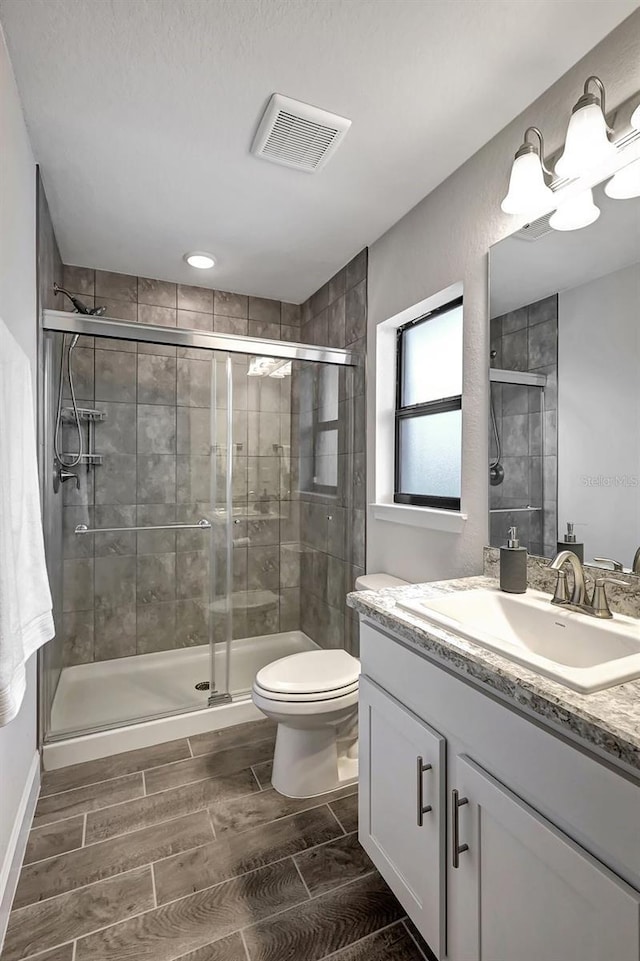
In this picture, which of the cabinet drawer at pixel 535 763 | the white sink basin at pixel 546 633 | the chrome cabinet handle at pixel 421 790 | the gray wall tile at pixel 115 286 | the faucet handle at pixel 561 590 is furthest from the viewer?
the gray wall tile at pixel 115 286

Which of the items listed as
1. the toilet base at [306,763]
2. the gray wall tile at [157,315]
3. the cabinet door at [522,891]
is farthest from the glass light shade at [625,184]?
the gray wall tile at [157,315]

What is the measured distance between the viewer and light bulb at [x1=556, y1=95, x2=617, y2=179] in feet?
3.96

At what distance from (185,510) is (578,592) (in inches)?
75.4

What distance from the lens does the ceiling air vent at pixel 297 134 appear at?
1.53m

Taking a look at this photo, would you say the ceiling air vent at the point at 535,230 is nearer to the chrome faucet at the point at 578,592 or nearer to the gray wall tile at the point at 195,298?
the chrome faucet at the point at 578,592

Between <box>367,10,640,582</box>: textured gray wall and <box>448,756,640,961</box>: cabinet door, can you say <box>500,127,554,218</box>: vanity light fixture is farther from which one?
<box>448,756,640,961</box>: cabinet door

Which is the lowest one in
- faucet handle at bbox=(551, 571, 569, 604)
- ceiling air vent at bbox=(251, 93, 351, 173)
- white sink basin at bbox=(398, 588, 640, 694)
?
white sink basin at bbox=(398, 588, 640, 694)

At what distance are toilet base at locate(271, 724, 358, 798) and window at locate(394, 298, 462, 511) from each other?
1094mm

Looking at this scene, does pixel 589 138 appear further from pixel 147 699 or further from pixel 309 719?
pixel 147 699

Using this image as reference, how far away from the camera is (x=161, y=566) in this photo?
2557mm

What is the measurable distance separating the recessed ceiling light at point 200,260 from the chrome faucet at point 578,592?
7.66 feet

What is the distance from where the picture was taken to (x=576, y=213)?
1344 mm

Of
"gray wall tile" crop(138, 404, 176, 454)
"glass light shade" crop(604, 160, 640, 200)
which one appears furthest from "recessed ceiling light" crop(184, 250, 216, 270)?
"glass light shade" crop(604, 160, 640, 200)

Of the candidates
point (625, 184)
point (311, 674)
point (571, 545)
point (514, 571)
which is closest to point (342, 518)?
point (311, 674)
